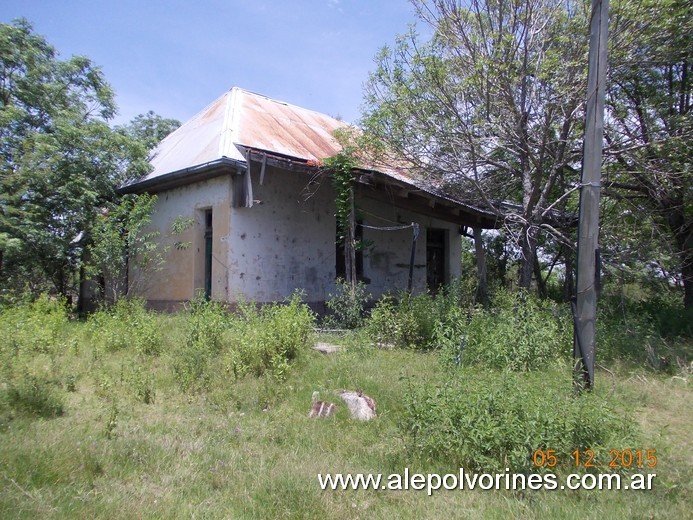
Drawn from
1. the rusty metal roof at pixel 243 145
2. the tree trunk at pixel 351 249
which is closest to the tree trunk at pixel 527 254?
the rusty metal roof at pixel 243 145

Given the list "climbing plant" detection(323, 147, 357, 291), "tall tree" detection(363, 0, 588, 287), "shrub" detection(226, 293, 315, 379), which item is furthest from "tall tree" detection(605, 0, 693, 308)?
"shrub" detection(226, 293, 315, 379)

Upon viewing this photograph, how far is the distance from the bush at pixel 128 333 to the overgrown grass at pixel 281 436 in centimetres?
54

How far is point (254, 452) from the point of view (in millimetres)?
4293

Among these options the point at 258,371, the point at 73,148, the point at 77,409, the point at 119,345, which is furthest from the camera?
the point at 73,148

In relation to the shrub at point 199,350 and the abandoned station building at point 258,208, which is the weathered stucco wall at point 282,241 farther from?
the shrub at point 199,350

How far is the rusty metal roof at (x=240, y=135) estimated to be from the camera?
10.9 metres

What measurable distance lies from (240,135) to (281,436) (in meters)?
8.00

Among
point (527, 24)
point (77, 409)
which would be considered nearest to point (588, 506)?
point (77, 409)

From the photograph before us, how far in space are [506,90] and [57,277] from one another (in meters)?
13.1

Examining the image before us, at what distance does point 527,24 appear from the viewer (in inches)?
322

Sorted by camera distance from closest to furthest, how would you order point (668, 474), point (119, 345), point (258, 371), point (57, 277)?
point (668, 474) < point (258, 371) < point (119, 345) < point (57, 277)

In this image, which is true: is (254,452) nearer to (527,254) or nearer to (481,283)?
(527,254)

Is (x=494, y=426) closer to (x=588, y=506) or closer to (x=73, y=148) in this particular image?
(x=588, y=506)
